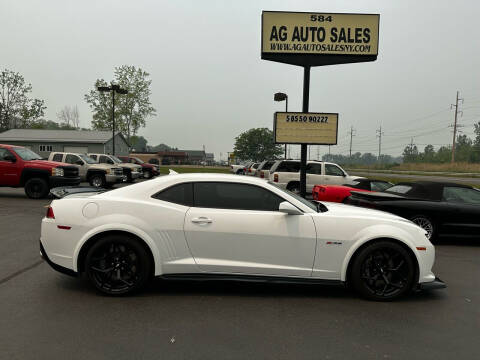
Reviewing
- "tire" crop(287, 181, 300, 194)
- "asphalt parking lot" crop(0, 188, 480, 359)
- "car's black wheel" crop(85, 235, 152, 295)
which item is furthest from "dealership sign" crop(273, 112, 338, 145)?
"car's black wheel" crop(85, 235, 152, 295)

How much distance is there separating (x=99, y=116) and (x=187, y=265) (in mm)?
61319

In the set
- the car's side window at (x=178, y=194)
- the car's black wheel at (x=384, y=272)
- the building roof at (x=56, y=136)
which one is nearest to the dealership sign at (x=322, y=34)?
the car's side window at (x=178, y=194)

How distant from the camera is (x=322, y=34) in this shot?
35.4 ft

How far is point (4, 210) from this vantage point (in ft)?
33.2

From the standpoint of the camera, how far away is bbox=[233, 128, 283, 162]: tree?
11838cm

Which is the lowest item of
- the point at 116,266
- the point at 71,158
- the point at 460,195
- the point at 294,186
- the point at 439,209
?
the point at 116,266

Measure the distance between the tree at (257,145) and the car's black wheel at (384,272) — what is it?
114m

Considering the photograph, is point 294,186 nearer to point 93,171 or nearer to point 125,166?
point 93,171

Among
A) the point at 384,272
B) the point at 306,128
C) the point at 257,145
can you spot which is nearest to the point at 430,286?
the point at 384,272

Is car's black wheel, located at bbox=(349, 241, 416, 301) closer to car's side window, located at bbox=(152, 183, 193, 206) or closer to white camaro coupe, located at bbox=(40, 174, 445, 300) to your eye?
white camaro coupe, located at bbox=(40, 174, 445, 300)

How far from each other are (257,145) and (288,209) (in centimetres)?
11617

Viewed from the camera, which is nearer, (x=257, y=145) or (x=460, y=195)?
(x=460, y=195)

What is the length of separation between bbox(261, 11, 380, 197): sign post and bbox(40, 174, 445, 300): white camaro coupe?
23.4 ft

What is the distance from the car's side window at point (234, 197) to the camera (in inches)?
160
